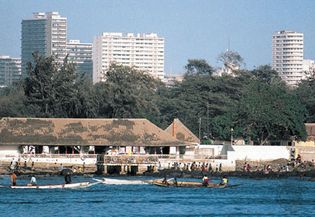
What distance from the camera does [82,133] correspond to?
81.4 metres

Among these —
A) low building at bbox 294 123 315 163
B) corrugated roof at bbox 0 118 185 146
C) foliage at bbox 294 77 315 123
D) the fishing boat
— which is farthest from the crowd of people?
foliage at bbox 294 77 315 123

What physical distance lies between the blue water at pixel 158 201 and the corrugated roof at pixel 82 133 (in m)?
11.0

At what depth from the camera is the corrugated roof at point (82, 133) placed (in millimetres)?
80062

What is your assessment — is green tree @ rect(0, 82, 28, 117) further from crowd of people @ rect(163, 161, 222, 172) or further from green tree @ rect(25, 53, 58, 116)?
crowd of people @ rect(163, 161, 222, 172)

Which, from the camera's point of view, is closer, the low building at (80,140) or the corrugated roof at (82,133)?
the low building at (80,140)

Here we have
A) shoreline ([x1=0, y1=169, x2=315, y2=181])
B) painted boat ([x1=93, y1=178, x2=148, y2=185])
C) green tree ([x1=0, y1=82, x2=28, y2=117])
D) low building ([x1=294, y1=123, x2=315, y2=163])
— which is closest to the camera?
painted boat ([x1=93, y1=178, x2=148, y2=185])

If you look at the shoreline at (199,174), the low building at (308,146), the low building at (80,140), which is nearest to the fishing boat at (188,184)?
the shoreline at (199,174)

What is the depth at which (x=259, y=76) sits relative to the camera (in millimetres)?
140625

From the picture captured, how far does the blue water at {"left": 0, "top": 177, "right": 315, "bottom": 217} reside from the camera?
170 feet

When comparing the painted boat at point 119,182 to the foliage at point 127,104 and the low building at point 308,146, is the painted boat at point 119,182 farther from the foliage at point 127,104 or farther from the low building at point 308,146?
the foliage at point 127,104

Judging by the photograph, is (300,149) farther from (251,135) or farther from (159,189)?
(159,189)

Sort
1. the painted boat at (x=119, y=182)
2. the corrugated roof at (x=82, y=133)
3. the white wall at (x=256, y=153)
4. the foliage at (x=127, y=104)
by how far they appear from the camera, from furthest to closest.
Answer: the foliage at (x=127, y=104) → the white wall at (x=256, y=153) → the corrugated roof at (x=82, y=133) → the painted boat at (x=119, y=182)

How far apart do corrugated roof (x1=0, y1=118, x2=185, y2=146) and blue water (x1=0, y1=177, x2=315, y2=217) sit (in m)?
11.0

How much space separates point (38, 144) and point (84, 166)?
16.0 feet
